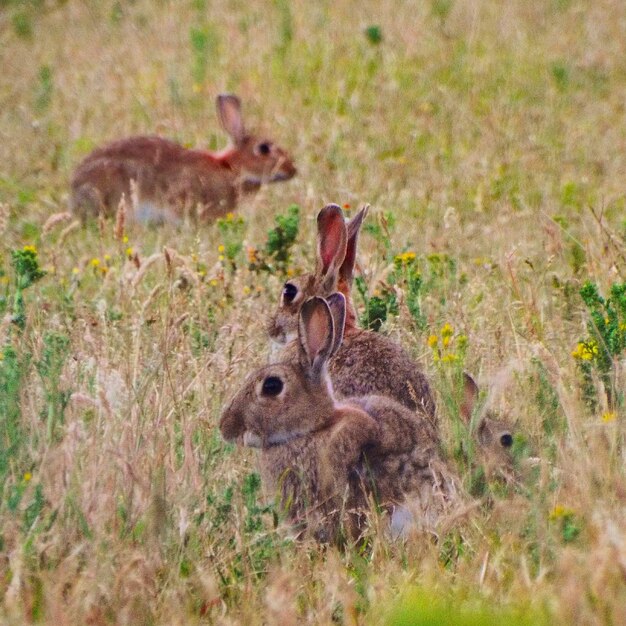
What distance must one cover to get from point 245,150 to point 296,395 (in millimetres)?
5450

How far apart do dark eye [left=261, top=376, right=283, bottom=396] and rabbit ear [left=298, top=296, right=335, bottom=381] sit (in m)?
0.10

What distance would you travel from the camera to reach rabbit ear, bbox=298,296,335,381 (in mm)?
4582

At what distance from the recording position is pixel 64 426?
4.36 meters

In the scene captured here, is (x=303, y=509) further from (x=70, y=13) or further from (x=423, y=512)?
(x=70, y=13)

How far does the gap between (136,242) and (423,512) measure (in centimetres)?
397

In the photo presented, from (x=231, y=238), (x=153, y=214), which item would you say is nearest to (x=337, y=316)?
(x=231, y=238)

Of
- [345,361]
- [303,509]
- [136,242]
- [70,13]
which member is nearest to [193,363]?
[345,361]

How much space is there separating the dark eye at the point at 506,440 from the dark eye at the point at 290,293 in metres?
1.23

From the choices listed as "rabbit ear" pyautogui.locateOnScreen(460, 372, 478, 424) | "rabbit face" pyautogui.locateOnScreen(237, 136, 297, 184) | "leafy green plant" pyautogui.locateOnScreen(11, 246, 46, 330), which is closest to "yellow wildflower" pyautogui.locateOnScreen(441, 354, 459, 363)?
"rabbit ear" pyautogui.locateOnScreen(460, 372, 478, 424)

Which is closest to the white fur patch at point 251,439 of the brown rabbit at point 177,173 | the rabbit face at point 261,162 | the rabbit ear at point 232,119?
the brown rabbit at point 177,173

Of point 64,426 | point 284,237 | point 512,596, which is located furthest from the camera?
point 284,237

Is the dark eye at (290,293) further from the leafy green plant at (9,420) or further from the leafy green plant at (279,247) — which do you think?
the leafy green plant at (9,420)

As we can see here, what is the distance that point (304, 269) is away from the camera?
7.16 meters

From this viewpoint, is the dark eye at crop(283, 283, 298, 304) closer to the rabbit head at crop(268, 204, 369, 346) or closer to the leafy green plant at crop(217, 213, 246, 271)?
the rabbit head at crop(268, 204, 369, 346)
